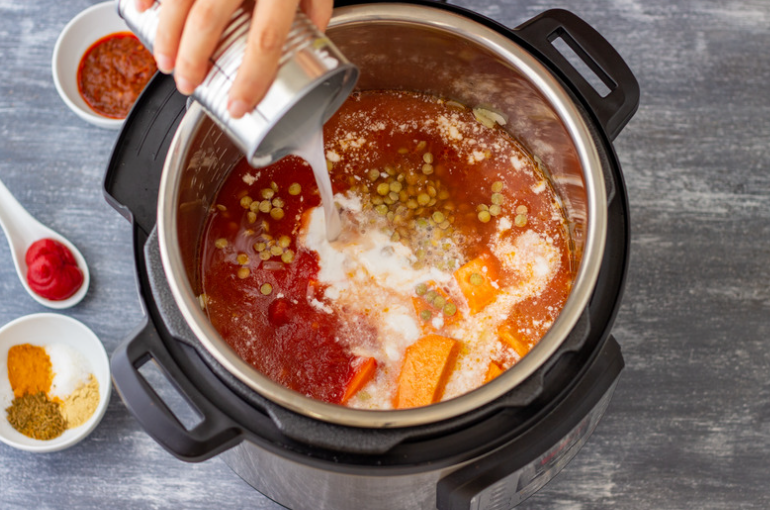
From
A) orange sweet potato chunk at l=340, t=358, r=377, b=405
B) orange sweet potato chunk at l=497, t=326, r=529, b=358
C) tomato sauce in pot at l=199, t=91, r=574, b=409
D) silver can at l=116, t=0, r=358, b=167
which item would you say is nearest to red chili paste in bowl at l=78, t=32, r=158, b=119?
tomato sauce in pot at l=199, t=91, r=574, b=409

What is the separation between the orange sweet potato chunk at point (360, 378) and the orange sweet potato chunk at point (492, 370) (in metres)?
0.20

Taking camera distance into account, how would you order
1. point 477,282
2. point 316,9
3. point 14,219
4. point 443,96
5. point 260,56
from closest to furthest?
point 260,56 < point 316,9 < point 477,282 < point 443,96 < point 14,219

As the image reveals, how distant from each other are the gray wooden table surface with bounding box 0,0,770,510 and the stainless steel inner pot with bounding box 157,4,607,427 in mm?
398

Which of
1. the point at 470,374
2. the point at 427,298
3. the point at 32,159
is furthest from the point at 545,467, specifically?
the point at 32,159

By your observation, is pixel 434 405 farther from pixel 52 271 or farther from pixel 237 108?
pixel 52 271

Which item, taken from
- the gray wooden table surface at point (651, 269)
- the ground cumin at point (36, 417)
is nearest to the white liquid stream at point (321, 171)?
the gray wooden table surface at point (651, 269)

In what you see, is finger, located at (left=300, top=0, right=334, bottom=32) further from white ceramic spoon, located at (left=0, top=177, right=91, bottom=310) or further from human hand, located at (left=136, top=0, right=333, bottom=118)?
white ceramic spoon, located at (left=0, top=177, right=91, bottom=310)

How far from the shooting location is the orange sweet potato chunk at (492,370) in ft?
4.05

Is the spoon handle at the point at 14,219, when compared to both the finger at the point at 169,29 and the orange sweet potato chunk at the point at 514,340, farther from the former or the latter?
the orange sweet potato chunk at the point at 514,340

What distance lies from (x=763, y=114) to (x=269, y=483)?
1421 mm

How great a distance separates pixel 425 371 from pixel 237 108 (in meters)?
0.59

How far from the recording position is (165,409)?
0.99 metres

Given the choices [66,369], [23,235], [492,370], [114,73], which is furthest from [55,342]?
[492,370]

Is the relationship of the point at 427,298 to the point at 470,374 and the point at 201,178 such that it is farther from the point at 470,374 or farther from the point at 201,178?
the point at 201,178
